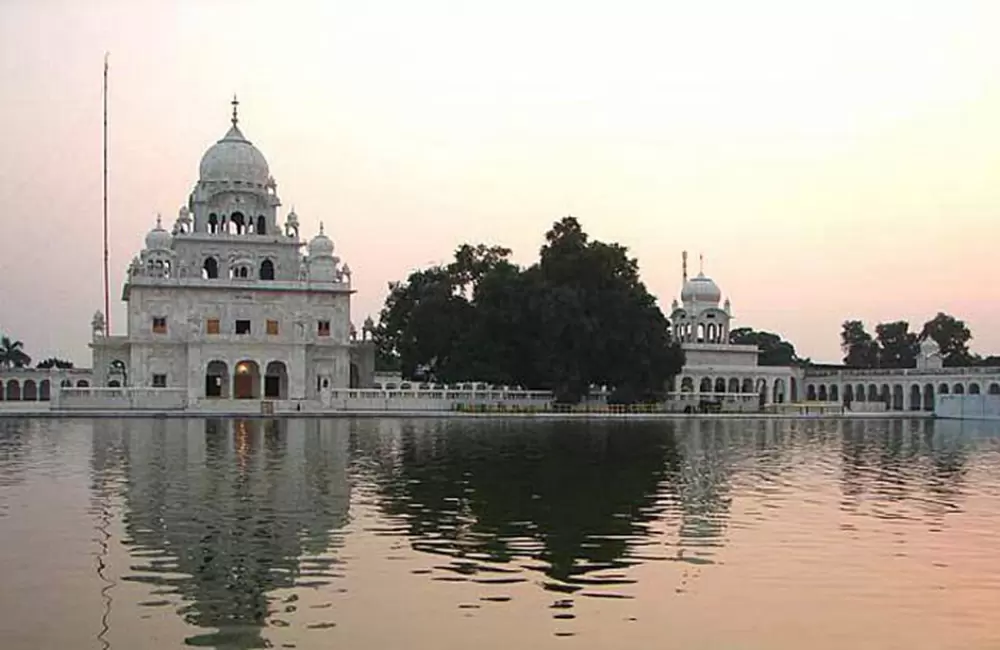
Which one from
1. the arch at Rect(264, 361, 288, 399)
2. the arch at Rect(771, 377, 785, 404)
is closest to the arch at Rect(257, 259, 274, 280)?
the arch at Rect(264, 361, 288, 399)

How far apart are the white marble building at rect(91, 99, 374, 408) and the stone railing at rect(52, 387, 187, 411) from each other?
101 centimetres

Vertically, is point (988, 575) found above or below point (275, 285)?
below

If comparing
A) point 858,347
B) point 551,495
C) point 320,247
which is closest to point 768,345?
point 858,347

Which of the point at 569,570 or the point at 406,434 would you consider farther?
the point at 406,434

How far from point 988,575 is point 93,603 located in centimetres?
947

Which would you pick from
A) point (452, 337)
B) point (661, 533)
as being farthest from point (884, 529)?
point (452, 337)

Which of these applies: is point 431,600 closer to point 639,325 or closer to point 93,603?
point 93,603

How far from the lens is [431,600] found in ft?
39.2

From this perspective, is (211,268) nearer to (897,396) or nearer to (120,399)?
(120,399)

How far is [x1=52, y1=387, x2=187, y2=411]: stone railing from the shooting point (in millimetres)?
60938

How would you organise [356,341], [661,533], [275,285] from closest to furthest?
[661,533]
[275,285]
[356,341]

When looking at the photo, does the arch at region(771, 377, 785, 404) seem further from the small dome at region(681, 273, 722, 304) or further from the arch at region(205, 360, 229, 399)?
the arch at region(205, 360, 229, 399)

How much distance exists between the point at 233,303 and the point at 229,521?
174 ft

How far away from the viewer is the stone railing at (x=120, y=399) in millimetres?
60938
